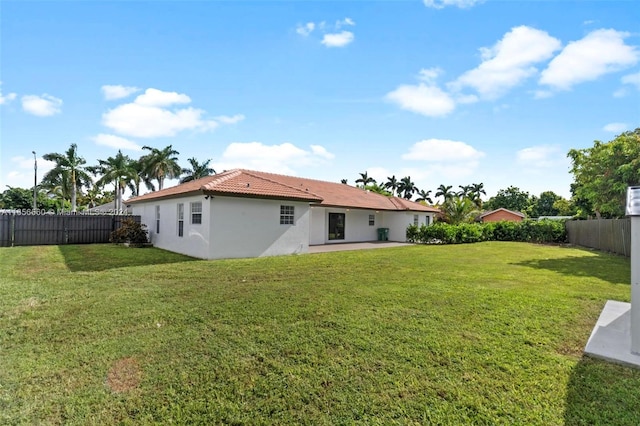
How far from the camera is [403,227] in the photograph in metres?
24.2

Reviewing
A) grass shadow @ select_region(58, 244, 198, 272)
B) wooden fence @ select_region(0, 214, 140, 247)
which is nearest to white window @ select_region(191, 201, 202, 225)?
grass shadow @ select_region(58, 244, 198, 272)

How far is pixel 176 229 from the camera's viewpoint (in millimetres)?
14875

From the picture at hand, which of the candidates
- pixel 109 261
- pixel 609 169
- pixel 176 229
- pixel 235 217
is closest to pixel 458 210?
pixel 609 169

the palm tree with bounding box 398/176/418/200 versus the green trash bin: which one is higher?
the palm tree with bounding box 398/176/418/200

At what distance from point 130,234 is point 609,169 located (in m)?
23.6

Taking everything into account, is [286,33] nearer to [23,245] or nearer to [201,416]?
[201,416]

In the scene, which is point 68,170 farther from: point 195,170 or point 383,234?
point 383,234

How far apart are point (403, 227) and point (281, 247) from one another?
12.8 meters

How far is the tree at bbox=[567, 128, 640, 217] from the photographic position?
42.1 feet

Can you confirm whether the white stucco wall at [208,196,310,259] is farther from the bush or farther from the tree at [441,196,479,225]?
the tree at [441,196,479,225]

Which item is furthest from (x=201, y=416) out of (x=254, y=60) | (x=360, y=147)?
(x=360, y=147)

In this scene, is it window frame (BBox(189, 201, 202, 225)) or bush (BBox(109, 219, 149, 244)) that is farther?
bush (BBox(109, 219, 149, 244))

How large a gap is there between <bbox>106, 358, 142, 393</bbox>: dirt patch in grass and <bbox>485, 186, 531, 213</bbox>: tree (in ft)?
265

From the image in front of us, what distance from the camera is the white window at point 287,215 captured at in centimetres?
1448
